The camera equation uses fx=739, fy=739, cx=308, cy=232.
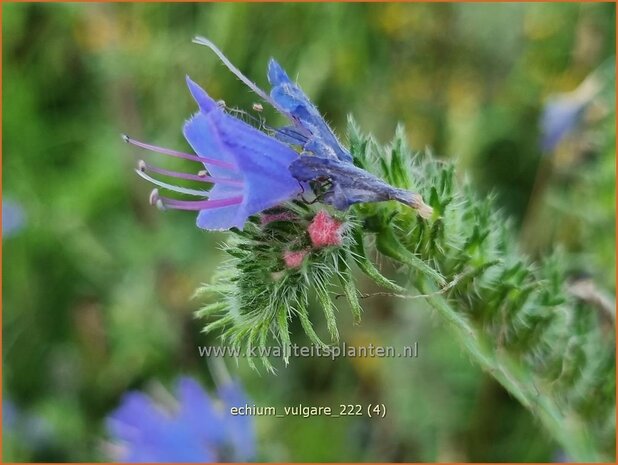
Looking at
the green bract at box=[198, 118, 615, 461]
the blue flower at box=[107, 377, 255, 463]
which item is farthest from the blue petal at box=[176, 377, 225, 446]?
the green bract at box=[198, 118, 615, 461]

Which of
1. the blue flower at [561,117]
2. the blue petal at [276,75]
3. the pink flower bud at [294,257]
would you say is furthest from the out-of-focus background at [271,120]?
the blue petal at [276,75]

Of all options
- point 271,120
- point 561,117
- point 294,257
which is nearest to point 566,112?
point 561,117

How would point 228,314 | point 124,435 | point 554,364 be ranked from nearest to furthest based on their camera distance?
point 228,314 < point 554,364 < point 124,435

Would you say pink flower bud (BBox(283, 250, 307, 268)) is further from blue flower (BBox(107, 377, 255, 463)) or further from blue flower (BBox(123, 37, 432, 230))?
blue flower (BBox(107, 377, 255, 463))

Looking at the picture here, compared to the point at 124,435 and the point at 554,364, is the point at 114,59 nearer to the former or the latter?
the point at 124,435

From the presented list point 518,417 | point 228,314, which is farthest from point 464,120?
point 228,314

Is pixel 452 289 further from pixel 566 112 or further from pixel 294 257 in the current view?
pixel 566 112

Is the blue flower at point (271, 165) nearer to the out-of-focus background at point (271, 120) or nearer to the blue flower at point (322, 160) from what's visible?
the blue flower at point (322, 160)
